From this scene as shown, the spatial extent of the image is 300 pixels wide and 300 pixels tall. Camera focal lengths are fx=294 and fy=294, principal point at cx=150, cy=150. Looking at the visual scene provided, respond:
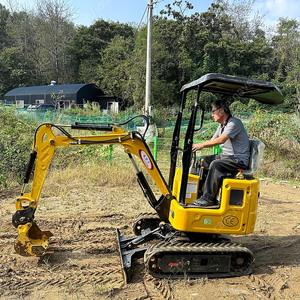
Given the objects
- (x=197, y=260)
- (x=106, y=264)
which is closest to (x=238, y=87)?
(x=197, y=260)

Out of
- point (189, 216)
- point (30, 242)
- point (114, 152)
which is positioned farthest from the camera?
point (114, 152)

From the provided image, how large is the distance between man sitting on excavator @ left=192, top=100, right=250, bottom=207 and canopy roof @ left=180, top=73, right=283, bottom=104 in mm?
271

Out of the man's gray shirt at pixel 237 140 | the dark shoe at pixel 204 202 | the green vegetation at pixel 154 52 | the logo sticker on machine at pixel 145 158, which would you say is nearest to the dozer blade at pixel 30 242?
the logo sticker on machine at pixel 145 158

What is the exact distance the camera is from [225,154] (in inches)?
163

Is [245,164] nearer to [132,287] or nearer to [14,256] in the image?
[132,287]

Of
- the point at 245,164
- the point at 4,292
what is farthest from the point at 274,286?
the point at 4,292

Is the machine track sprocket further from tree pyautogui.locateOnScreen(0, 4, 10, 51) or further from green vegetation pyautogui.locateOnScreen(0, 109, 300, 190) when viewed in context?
tree pyautogui.locateOnScreen(0, 4, 10, 51)

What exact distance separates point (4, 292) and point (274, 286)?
3196mm

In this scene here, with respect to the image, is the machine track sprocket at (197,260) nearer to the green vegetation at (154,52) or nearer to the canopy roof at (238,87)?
the canopy roof at (238,87)

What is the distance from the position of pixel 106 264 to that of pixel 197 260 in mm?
1252

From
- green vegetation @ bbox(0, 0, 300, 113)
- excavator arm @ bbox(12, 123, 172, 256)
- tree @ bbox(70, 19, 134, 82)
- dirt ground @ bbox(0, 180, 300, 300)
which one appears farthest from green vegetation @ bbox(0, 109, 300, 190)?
tree @ bbox(70, 19, 134, 82)

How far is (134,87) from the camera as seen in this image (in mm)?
31625

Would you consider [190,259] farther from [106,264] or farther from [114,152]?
[114,152]

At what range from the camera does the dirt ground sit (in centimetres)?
341
